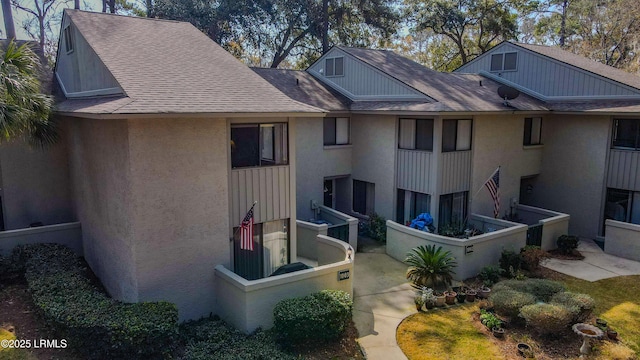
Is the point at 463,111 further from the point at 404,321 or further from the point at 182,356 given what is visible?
the point at 182,356

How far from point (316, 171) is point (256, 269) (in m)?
7.32

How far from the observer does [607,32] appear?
35.5 meters

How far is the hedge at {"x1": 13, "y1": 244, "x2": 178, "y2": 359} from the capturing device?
9.17 metres

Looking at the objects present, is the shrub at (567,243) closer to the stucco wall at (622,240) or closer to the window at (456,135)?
the stucco wall at (622,240)

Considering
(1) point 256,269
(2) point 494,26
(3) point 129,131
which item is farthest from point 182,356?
(2) point 494,26

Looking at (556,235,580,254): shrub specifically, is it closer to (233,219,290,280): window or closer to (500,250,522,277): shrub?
(500,250,522,277): shrub

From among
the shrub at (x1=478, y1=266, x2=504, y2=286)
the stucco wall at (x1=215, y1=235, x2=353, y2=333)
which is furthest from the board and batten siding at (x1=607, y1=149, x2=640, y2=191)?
the stucco wall at (x1=215, y1=235, x2=353, y2=333)

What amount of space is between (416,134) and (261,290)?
1005cm

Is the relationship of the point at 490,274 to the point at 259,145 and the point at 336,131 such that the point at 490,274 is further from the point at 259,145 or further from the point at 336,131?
the point at 336,131

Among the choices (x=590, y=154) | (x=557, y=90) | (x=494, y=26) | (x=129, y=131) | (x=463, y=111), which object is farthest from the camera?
(x=494, y=26)

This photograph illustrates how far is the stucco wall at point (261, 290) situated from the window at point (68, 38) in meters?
9.44

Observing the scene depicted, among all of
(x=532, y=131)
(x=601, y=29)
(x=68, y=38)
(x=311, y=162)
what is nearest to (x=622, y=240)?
(x=532, y=131)

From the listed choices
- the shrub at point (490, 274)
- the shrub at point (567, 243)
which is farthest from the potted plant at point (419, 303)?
the shrub at point (567, 243)

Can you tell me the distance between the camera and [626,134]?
727 inches
